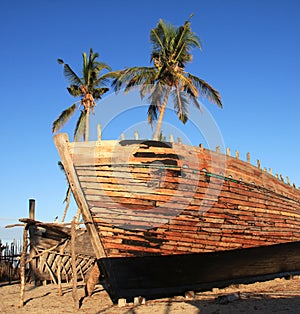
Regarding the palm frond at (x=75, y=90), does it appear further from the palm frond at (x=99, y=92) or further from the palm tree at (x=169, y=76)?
the palm tree at (x=169, y=76)

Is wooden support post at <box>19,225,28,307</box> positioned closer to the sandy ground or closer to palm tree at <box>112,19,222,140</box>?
the sandy ground

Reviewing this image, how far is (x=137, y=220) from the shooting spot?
8.69 metres

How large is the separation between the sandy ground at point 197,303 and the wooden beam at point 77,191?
1.53 metres

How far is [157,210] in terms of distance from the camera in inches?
349

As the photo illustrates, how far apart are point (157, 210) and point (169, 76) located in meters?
10.3

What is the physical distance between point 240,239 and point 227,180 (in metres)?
1.68

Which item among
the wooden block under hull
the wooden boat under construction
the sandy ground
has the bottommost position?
the sandy ground

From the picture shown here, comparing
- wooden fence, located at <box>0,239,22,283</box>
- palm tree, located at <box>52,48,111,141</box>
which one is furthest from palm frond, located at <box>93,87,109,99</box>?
wooden fence, located at <box>0,239,22,283</box>

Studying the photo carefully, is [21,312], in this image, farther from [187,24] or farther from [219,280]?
[187,24]

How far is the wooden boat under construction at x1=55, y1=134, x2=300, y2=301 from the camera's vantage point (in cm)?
868

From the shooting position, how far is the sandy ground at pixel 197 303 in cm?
833

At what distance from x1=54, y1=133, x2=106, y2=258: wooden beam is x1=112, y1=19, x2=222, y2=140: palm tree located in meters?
8.67

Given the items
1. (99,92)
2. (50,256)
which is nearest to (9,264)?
(50,256)

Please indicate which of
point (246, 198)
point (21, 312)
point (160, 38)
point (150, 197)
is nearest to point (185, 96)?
point (160, 38)
